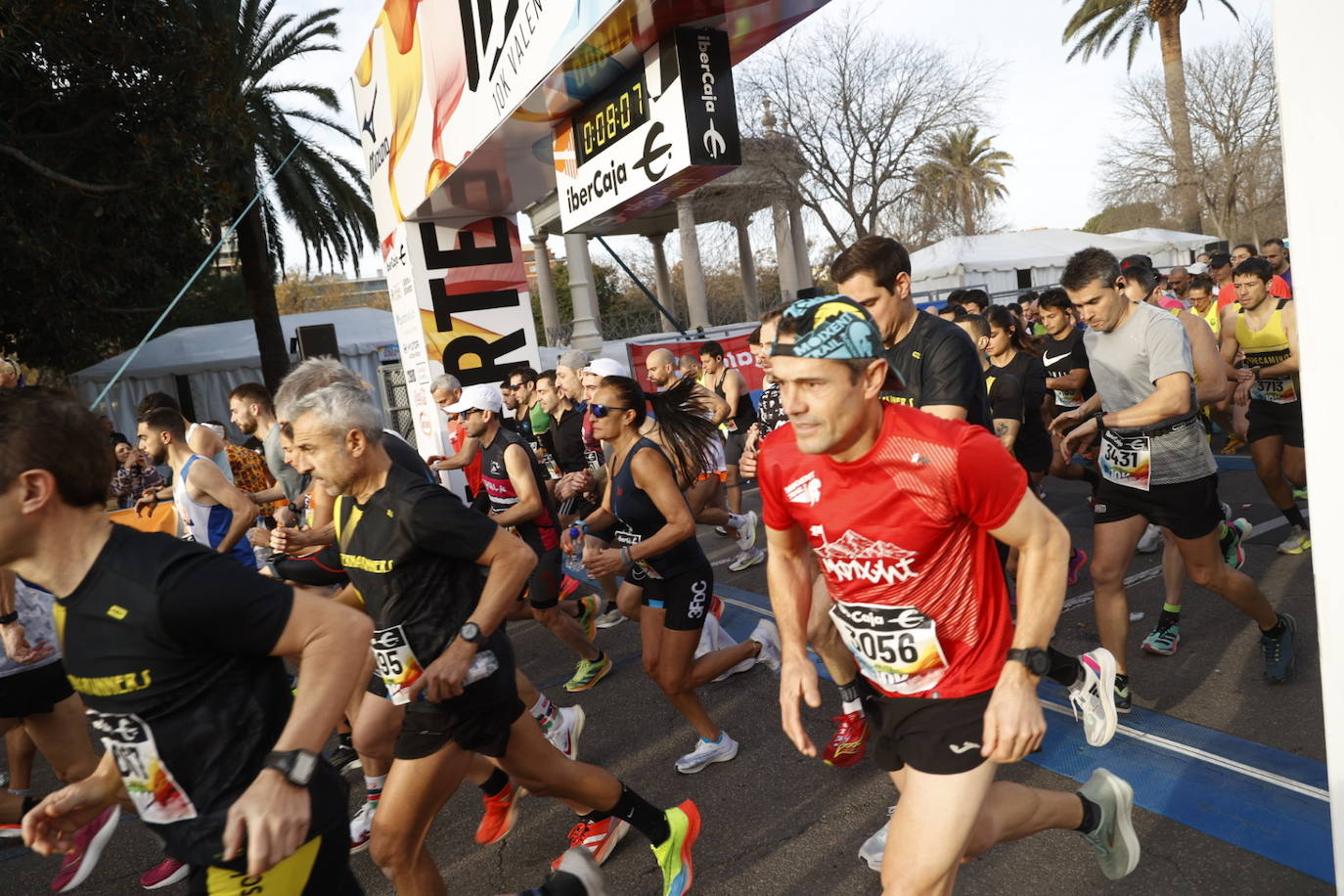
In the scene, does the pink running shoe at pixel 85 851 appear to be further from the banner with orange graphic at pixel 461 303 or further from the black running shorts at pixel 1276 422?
the banner with orange graphic at pixel 461 303

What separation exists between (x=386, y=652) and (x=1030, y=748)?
6.37 ft

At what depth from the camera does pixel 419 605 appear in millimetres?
2904

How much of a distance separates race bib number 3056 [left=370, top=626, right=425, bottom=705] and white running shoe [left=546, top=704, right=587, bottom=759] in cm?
154

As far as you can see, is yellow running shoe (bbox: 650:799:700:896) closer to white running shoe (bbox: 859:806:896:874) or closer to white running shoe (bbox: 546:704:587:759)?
white running shoe (bbox: 859:806:896:874)

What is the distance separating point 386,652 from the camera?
9.64 ft

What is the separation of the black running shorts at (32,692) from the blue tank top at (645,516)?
2.62 meters

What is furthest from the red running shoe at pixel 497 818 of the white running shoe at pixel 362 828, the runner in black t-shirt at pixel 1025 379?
the runner in black t-shirt at pixel 1025 379

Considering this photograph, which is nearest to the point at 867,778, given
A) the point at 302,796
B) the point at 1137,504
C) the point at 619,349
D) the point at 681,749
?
the point at 681,749

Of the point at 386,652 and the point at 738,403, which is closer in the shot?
the point at 386,652

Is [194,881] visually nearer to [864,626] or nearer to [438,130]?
[864,626]

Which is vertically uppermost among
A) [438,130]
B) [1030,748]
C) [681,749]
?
[438,130]

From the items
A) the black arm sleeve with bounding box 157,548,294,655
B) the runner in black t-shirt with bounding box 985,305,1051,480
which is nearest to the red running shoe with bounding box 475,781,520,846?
the black arm sleeve with bounding box 157,548,294,655

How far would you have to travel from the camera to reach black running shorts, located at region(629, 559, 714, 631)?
13.7 ft

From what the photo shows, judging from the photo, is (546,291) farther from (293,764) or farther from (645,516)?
(293,764)
